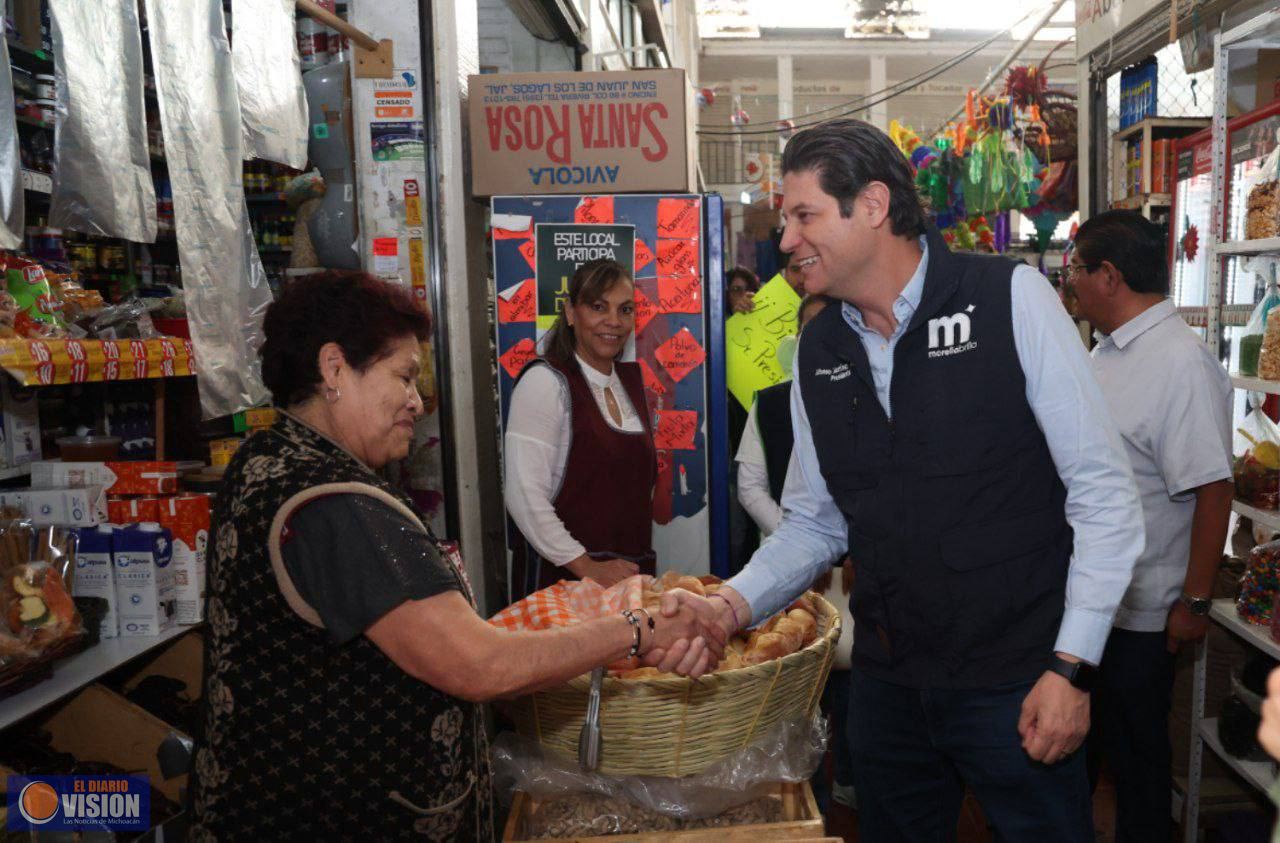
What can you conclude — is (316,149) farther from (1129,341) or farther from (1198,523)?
(1198,523)

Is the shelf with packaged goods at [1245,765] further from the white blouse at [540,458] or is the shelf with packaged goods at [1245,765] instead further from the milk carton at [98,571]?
the milk carton at [98,571]

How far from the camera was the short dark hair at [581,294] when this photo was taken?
300cm

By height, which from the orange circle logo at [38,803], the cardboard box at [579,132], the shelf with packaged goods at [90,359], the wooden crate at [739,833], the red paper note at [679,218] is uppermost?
the cardboard box at [579,132]

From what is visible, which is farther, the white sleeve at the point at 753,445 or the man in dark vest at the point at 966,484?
the white sleeve at the point at 753,445

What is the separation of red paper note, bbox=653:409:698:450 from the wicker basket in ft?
6.30

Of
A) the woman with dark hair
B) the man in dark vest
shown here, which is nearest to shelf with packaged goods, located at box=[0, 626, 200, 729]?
the woman with dark hair

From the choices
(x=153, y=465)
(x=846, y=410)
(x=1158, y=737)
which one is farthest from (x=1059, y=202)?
(x=153, y=465)

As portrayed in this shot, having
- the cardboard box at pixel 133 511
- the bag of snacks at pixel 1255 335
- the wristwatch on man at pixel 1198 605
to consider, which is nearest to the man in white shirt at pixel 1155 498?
the wristwatch on man at pixel 1198 605

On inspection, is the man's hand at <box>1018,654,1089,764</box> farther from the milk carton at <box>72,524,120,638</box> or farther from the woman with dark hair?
the milk carton at <box>72,524,120,638</box>

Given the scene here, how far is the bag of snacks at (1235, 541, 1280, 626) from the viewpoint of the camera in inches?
106

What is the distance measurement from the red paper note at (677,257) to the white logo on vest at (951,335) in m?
2.09

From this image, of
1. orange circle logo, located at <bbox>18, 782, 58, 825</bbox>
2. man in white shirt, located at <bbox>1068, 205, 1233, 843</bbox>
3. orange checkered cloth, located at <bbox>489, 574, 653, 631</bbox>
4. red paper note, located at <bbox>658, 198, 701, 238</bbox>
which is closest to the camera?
orange circle logo, located at <bbox>18, 782, 58, 825</bbox>

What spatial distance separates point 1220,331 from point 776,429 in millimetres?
1405

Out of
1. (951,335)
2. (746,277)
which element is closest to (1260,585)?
(951,335)
